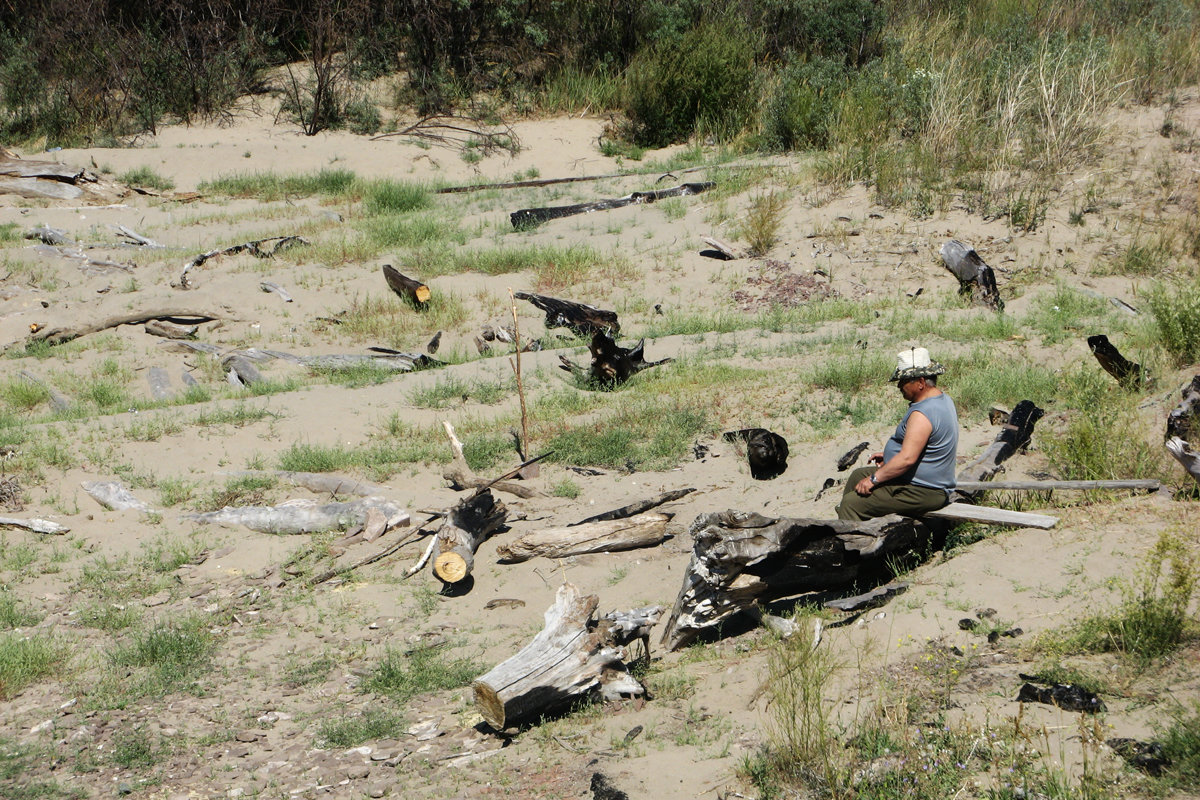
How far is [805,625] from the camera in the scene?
456 cm

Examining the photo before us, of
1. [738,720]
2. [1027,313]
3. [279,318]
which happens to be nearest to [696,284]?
[1027,313]

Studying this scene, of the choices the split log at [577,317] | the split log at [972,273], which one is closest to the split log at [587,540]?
the split log at [577,317]

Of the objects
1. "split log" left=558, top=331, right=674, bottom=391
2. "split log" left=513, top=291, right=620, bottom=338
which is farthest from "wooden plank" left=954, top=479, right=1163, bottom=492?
"split log" left=513, top=291, right=620, bottom=338

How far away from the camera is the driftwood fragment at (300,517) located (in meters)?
6.82

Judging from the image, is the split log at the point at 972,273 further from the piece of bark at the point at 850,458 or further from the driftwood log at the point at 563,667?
the driftwood log at the point at 563,667

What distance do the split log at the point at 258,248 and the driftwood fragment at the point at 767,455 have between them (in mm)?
8047

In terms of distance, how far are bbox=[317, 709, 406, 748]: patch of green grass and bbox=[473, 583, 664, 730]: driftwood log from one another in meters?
0.44

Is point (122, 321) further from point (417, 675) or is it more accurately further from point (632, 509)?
point (417, 675)

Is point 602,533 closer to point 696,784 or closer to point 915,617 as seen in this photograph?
point 915,617

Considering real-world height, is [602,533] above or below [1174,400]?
below

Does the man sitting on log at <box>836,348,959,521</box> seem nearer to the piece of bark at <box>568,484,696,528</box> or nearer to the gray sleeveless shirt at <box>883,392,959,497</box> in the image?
the gray sleeveless shirt at <box>883,392,959,497</box>

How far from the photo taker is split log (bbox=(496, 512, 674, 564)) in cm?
622

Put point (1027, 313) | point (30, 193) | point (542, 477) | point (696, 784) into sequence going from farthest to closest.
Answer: point (30, 193), point (1027, 313), point (542, 477), point (696, 784)

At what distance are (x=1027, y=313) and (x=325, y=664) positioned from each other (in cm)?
766
